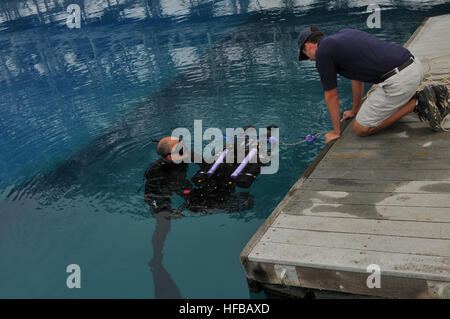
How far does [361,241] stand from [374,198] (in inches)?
25.4

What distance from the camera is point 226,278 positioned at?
421 centimetres

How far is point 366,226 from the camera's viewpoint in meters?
3.04

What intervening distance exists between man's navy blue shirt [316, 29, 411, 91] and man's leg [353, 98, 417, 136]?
0.57m

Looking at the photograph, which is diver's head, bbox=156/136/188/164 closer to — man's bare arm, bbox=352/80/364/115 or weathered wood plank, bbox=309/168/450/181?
weathered wood plank, bbox=309/168/450/181

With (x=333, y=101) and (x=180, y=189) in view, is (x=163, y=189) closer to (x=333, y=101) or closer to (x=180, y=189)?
(x=180, y=189)

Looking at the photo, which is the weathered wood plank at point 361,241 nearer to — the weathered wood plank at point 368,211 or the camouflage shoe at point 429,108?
the weathered wood plank at point 368,211

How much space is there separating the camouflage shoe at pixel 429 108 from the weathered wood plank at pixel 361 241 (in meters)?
2.01

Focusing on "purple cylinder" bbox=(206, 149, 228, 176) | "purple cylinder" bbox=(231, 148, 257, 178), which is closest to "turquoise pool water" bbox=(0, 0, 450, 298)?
"purple cylinder" bbox=(231, 148, 257, 178)

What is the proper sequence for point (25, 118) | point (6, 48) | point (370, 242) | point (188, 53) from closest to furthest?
point (370, 242)
point (25, 118)
point (188, 53)
point (6, 48)

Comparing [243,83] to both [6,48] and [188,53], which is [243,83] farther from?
[6,48]
